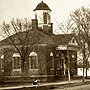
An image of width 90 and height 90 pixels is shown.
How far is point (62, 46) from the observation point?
4838cm

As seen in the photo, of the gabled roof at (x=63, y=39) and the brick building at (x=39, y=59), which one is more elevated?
the gabled roof at (x=63, y=39)

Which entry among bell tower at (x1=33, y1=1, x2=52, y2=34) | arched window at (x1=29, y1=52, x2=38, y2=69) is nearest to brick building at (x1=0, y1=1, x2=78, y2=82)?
arched window at (x1=29, y1=52, x2=38, y2=69)

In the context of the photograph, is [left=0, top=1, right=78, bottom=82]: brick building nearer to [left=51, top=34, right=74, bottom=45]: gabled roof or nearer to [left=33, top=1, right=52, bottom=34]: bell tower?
[left=51, top=34, right=74, bottom=45]: gabled roof

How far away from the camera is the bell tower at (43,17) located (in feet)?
177

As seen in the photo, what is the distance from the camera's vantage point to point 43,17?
54.3m

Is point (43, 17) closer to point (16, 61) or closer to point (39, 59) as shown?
point (39, 59)

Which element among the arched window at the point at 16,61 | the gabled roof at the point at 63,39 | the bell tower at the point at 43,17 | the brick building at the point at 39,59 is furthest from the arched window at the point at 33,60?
the bell tower at the point at 43,17

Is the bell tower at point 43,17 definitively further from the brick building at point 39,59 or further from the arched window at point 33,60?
the arched window at point 33,60

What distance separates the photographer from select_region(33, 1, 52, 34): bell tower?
5388cm

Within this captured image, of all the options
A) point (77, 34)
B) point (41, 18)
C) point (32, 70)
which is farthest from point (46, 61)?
point (41, 18)

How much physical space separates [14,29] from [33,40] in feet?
26.6

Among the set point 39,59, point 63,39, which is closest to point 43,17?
point 63,39

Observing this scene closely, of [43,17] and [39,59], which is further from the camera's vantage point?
[43,17]

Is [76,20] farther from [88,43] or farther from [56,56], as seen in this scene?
[56,56]
